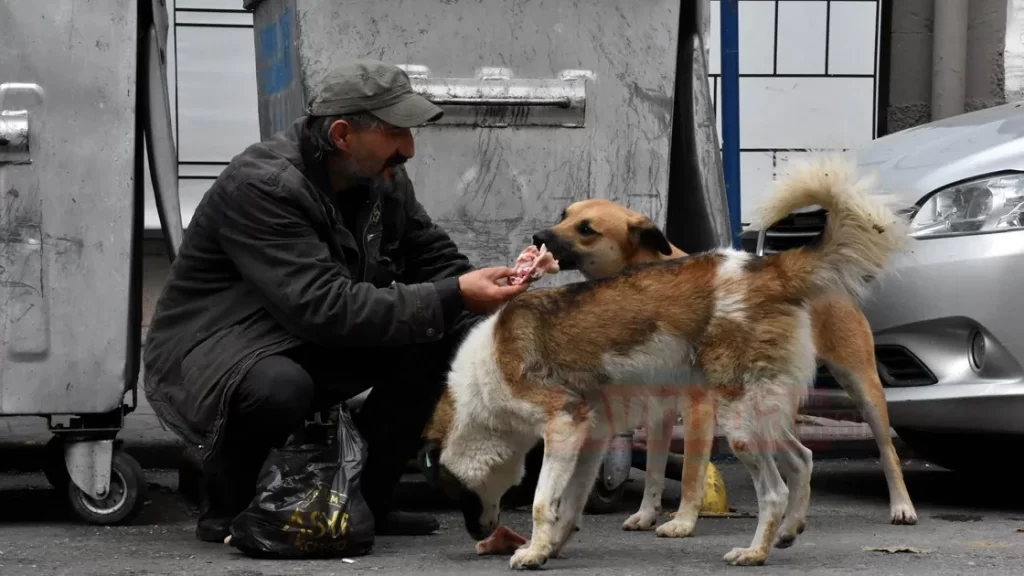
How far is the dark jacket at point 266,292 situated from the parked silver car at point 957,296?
1643 millimetres

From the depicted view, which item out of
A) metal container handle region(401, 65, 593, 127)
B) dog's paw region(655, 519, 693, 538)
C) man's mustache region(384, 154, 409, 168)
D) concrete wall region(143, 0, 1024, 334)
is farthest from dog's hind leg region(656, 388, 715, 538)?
concrete wall region(143, 0, 1024, 334)

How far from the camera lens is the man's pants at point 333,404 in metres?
4.11

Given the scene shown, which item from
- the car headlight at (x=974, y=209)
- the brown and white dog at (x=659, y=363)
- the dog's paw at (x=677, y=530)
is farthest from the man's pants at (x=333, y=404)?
the car headlight at (x=974, y=209)

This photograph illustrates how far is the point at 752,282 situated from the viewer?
3.91m

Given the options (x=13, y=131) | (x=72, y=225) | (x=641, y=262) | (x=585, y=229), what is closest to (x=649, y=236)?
(x=641, y=262)

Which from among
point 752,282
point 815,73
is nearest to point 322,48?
point 752,282

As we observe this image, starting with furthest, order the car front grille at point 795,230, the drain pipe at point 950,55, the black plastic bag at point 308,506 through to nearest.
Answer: the drain pipe at point 950,55 < the car front grille at point 795,230 < the black plastic bag at point 308,506

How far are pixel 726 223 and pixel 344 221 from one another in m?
1.46

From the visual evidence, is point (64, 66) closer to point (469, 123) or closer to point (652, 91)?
point (469, 123)

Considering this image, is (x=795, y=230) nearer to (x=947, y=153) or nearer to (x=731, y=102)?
(x=947, y=153)

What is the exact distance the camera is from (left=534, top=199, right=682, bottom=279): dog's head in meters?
4.84

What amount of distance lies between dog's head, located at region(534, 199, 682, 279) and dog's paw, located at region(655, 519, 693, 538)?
81cm

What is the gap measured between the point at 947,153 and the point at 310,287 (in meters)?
2.39

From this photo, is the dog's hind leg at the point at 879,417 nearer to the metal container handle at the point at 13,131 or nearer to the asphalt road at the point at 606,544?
the asphalt road at the point at 606,544
